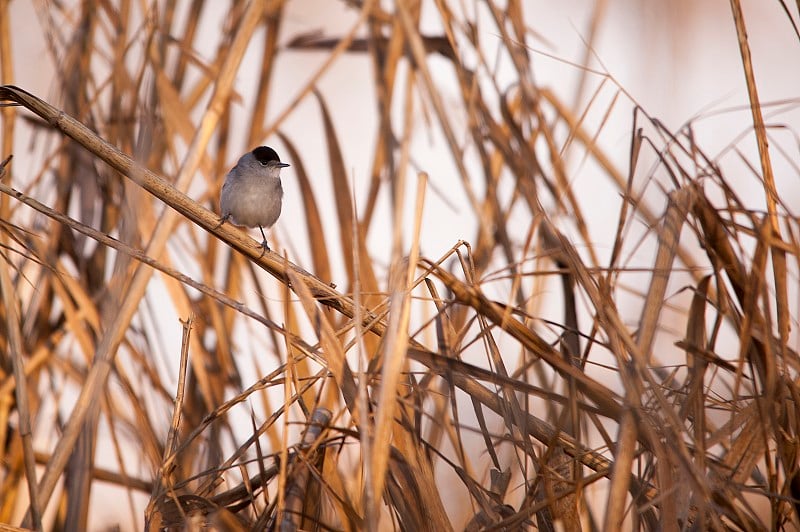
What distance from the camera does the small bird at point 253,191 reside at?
7.23 ft

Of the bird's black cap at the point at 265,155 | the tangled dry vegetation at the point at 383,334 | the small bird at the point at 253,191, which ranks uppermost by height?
the bird's black cap at the point at 265,155

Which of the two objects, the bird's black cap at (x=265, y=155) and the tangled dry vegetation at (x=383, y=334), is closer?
the tangled dry vegetation at (x=383, y=334)

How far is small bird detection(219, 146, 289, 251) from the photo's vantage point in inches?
86.7

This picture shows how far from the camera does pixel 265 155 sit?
224cm

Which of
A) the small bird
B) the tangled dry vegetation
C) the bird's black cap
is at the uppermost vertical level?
the bird's black cap

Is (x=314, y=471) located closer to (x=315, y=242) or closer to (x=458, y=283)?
(x=458, y=283)

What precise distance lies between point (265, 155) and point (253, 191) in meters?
0.12

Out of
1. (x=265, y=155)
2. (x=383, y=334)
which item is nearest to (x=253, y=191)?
(x=265, y=155)

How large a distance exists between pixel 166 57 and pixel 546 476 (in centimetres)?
152

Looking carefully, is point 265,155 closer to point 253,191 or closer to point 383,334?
point 253,191

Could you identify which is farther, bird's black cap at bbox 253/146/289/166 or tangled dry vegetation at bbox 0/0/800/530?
bird's black cap at bbox 253/146/289/166

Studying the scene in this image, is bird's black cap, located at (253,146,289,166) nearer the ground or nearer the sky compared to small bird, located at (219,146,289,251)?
nearer the sky

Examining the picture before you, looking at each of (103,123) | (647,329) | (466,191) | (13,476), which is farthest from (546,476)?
(103,123)

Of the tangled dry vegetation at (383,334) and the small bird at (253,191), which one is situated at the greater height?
the small bird at (253,191)
